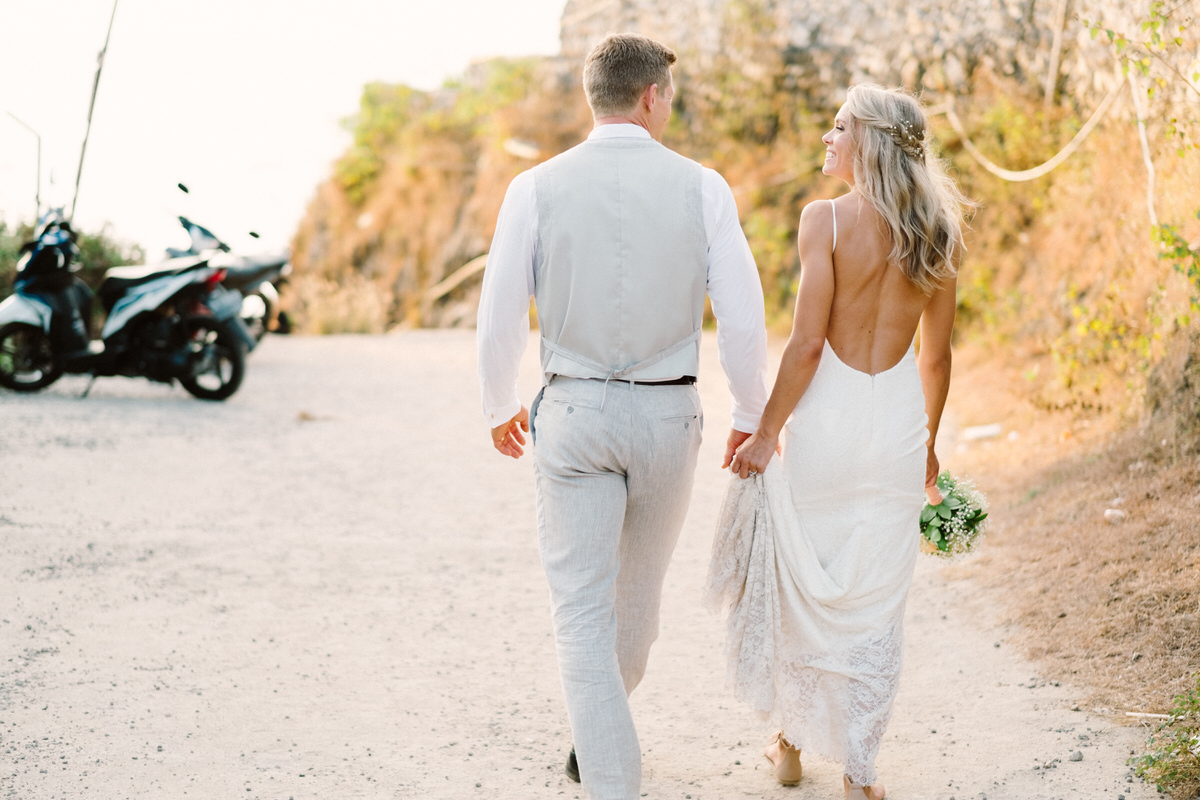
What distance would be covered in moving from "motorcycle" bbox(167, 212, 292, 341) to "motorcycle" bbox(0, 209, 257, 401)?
0.45 meters

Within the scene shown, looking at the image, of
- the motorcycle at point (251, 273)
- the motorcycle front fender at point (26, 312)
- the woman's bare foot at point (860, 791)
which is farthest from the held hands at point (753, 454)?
the motorcycle front fender at point (26, 312)

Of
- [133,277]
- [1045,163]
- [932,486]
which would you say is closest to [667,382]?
[932,486]

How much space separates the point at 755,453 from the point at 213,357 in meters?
6.26

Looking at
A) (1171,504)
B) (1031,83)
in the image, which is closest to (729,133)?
(1031,83)

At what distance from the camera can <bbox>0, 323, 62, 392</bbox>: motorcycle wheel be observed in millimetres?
8141

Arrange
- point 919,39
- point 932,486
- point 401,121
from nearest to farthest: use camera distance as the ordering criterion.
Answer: point 932,486, point 919,39, point 401,121

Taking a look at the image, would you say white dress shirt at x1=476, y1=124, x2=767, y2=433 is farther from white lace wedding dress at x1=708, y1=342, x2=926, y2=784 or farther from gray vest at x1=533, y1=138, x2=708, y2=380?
white lace wedding dress at x1=708, y1=342, x2=926, y2=784

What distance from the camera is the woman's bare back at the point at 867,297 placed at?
2.82m

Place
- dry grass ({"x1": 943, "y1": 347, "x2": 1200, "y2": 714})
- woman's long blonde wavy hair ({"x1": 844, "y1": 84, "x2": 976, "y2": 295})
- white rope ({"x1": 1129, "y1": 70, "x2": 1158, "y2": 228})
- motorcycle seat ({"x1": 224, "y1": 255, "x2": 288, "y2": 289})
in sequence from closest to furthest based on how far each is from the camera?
woman's long blonde wavy hair ({"x1": 844, "y1": 84, "x2": 976, "y2": 295})
dry grass ({"x1": 943, "y1": 347, "x2": 1200, "y2": 714})
white rope ({"x1": 1129, "y1": 70, "x2": 1158, "y2": 228})
motorcycle seat ({"x1": 224, "y1": 255, "x2": 288, "y2": 289})

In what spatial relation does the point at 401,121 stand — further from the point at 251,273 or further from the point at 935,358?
the point at 935,358

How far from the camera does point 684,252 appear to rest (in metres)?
2.67

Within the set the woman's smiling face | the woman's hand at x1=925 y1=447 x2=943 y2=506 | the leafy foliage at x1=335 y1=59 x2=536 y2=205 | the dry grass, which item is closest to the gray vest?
the woman's smiling face

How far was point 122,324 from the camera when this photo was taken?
26.2 feet

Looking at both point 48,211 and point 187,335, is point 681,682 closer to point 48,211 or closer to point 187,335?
point 187,335
